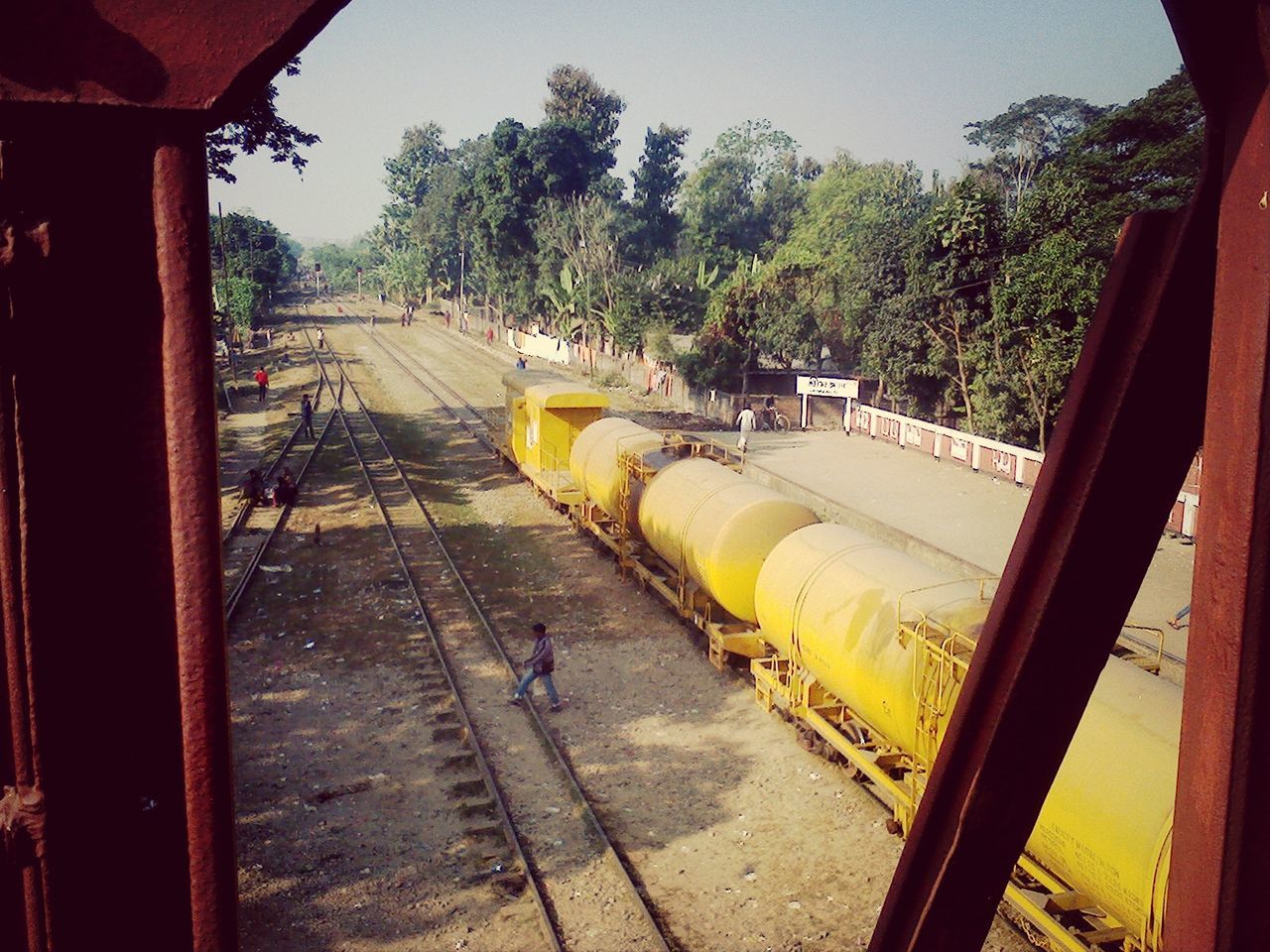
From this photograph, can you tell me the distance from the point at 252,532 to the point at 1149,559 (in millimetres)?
18501

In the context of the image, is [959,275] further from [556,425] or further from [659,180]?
[659,180]

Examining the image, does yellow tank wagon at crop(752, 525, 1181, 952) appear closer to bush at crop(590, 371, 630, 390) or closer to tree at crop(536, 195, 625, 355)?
bush at crop(590, 371, 630, 390)

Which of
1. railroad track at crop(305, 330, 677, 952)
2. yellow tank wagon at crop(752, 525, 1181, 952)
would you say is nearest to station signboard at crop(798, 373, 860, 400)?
railroad track at crop(305, 330, 677, 952)

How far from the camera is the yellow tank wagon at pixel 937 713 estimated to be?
5816mm

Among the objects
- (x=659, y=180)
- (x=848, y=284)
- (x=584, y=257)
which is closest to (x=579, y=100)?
(x=659, y=180)

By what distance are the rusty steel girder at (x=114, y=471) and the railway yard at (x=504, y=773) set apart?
635 centimetres

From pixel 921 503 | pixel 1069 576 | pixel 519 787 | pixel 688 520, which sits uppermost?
pixel 1069 576

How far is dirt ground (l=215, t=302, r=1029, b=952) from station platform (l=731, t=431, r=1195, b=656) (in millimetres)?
5925

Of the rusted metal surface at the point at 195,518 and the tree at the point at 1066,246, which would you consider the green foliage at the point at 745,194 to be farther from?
the rusted metal surface at the point at 195,518

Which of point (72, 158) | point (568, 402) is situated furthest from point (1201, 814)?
point (568, 402)

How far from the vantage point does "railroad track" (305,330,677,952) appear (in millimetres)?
7586

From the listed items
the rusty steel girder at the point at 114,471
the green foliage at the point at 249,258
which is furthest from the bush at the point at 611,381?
the rusty steel girder at the point at 114,471

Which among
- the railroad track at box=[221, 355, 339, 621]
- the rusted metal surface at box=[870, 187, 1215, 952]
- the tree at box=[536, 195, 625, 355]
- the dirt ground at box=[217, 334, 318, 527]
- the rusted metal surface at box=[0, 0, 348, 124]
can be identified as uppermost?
the tree at box=[536, 195, 625, 355]

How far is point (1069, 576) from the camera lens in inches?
70.1
